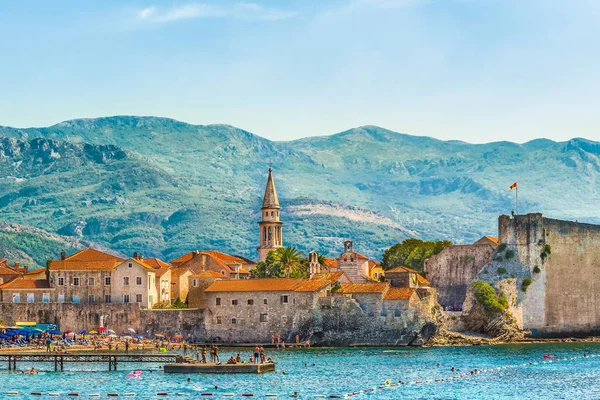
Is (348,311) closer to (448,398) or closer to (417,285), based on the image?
(417,285)

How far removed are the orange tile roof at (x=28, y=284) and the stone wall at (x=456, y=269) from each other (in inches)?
1681

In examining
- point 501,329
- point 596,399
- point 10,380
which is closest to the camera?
point 596,399

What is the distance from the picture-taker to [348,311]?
117 metres

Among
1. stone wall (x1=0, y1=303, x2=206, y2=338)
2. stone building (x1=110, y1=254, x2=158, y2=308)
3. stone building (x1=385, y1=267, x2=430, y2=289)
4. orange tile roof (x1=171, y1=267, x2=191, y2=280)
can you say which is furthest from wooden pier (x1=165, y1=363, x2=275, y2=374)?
orange tile roof (x1=171, y1=267, x2=191, y2=280)

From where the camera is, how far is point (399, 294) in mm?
116438

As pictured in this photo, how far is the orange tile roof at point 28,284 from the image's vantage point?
128 meters

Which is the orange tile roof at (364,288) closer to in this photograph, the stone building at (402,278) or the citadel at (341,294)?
the citadel at (341,294)

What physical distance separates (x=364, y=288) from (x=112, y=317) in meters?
24.9

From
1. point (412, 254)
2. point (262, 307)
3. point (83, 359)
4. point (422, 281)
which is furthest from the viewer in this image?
point (412, 254)

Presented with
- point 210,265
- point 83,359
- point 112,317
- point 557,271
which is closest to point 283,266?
point 112,317

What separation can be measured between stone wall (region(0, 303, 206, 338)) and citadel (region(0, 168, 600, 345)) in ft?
0.32

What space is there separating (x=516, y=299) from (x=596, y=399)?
5503 centimetres

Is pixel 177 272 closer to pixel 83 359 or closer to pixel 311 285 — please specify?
pixel 311 285

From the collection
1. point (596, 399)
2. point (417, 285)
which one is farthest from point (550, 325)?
point (596, 399)
